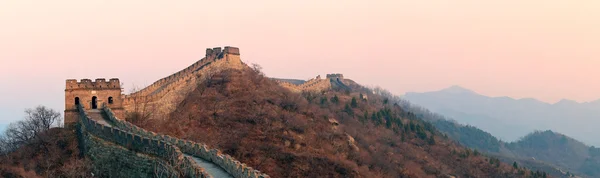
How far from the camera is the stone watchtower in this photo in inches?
1551

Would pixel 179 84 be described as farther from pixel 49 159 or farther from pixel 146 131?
pixel 146 131

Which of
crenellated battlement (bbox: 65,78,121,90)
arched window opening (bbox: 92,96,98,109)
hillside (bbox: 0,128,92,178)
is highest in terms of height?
crenellated battlement (bbox: 65,78,121,90)

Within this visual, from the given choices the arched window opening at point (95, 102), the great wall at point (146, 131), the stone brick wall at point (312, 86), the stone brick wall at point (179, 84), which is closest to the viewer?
the great wall at point (146, 131)

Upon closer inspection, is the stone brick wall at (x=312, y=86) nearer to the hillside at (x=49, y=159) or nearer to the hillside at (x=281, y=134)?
the hillside at (x=281, y=134)

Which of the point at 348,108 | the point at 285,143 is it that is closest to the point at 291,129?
the point at 285,143

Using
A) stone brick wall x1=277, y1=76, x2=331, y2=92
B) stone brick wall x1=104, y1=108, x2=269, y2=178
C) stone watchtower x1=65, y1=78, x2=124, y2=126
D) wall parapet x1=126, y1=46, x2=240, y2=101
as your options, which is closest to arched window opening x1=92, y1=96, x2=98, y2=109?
stone watchtower x1=65, y1=78, x2=124, y2=126

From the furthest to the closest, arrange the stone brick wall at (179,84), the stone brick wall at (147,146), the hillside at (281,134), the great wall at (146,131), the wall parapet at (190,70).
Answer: the wall parapet at (190,70) < the stone brick wall at (179,84) < the hillside at (281,134) < the great wall at (146,131) < the stone brick wall at (147,146)

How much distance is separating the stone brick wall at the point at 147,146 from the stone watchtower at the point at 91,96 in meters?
6.35

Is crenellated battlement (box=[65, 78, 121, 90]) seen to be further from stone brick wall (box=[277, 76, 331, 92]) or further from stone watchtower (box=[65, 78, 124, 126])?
stone brick wall (box=[277, 76, 331, 92])

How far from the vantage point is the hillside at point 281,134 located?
143 ft

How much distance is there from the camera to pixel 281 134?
1914 inches

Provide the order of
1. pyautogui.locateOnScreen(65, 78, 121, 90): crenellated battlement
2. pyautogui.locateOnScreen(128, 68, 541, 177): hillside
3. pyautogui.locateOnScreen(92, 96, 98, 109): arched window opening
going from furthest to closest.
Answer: pyautogui.locateOnScreen(128, 68, 541, 177): hillside → pyautogui.locateOnScreen(92, 96, 98, 109): arched window opening → pyautogui.locateOnScreen(65, 78, 121, 90): crenellated battlement

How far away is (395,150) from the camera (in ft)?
234

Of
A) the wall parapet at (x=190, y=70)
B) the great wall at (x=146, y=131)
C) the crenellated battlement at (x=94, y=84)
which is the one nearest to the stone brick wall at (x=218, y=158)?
the great wall at (x=146, y=131)
